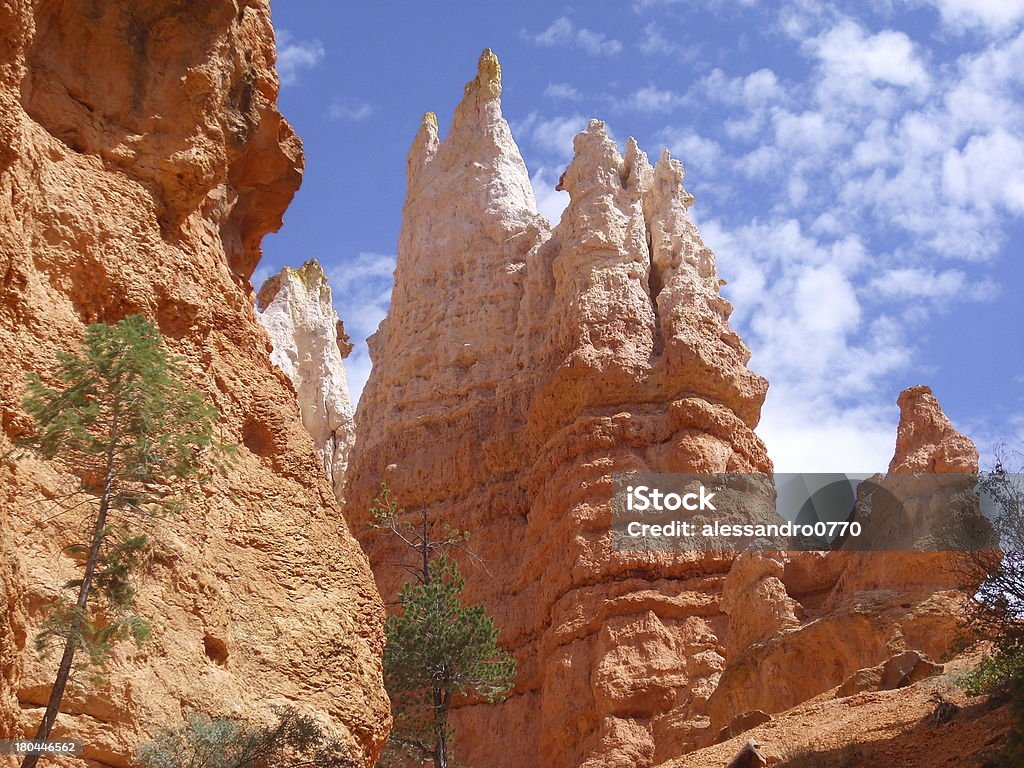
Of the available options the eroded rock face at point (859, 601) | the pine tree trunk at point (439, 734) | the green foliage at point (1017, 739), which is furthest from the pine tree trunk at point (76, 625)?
the eroded rock face at point (859, 601)

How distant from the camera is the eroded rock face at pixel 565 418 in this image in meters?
31.7

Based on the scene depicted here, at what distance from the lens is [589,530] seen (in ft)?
112

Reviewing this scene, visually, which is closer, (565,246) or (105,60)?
(105,60)

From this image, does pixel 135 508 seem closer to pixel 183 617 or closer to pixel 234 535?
pixel 183 617

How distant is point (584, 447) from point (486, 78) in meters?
19.0

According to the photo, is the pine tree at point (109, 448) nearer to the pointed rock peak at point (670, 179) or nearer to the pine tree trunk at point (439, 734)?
the pine tree trunk at point (439, 734)

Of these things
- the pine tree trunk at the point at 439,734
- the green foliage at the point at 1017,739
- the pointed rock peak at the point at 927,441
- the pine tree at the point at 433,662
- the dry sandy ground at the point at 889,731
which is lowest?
the green foliage at the point at 1017,739

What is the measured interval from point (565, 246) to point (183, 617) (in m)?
27.5

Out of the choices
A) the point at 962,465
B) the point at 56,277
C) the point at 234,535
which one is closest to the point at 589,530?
the point at 962,465

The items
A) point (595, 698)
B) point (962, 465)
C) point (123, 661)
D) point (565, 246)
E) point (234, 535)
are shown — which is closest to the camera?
point (123, 661)

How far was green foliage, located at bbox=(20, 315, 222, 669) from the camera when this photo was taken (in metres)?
12.1

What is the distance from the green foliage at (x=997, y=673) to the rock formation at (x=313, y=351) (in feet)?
111

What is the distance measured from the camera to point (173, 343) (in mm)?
16031

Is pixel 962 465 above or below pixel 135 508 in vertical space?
above
